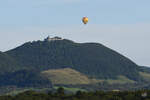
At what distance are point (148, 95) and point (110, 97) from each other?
15.6 meters

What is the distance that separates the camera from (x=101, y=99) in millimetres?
199375

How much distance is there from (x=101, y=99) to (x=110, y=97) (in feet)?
11.2

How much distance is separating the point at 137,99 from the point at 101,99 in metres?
14.7

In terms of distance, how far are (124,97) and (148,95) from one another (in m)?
11.3

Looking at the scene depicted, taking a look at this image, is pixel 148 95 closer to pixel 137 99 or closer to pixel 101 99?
pixel 137 99

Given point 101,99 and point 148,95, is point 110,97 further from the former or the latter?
point 148,95

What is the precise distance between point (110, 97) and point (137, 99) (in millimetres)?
12459

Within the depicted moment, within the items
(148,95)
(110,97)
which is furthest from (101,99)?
(148,95)

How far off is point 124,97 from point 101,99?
8.40 metres

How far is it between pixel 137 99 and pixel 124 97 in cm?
887

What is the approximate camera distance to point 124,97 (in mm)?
199125

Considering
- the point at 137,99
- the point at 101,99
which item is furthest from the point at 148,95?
the point at 101,99

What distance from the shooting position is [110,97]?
7869 inches

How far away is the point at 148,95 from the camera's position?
626 ft
